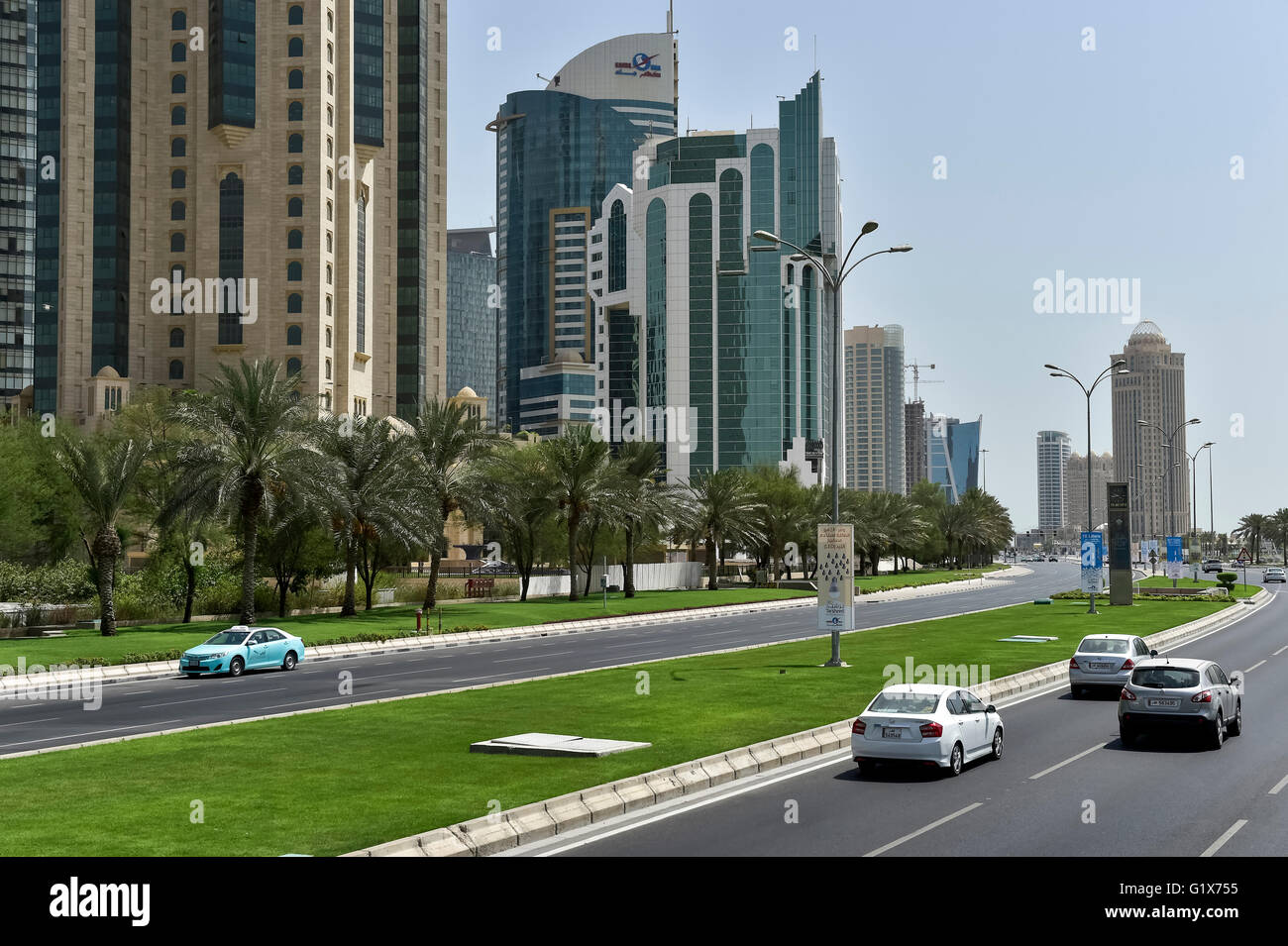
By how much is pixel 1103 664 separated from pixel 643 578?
211ft

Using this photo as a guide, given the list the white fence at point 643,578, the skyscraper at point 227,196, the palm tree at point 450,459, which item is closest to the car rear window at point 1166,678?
the palm tree at point 450,459

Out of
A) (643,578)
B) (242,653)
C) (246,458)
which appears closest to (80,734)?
(242,653)

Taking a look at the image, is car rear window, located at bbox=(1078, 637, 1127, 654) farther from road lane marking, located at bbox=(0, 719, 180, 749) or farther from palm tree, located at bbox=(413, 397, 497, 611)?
palm tree, located at bbox=(413, 397, 497, 611)

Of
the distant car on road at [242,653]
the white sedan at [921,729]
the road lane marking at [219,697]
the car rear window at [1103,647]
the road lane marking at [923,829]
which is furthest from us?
the distant car on road at [242,653]

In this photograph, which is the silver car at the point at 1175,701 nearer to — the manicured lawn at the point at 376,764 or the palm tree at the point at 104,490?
the manicured lawn at the point at 376,764

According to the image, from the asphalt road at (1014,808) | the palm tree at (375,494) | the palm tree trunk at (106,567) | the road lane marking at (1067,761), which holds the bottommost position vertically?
the road lane marking at (1067,761)

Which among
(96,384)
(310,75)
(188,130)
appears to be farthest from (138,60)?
(96,384)

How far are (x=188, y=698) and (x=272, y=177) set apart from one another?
8436 cm

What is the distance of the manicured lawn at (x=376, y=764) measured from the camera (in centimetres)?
1283

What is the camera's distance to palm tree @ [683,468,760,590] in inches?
3292

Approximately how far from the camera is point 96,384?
4124 inches

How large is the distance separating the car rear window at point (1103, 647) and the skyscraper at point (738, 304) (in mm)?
154497

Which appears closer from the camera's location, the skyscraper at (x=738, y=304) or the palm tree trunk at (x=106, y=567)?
the palm tree trunk at (x=106, y=567)
